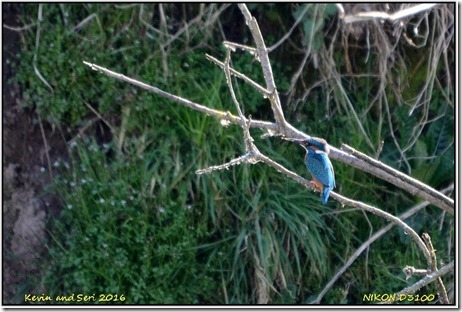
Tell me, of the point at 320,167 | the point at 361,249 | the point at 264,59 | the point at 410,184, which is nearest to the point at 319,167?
the point at 320,167

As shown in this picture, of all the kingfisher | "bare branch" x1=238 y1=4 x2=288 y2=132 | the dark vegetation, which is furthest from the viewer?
the dark vegetation

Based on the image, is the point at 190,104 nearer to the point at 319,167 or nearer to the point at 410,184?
the point at 410,184

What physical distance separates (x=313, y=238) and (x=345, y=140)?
1.86ft

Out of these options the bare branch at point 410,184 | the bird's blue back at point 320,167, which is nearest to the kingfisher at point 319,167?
the bird's blue back at point 320,167

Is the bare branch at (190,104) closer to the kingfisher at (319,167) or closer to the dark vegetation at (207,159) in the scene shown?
the kingfisher at (319,167)

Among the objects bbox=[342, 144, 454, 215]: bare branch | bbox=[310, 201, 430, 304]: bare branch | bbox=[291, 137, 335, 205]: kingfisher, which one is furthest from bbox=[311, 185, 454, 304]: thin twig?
bbox=[342, 144, 454, 215]: bare branch

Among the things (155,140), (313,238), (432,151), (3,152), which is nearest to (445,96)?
(432,151)

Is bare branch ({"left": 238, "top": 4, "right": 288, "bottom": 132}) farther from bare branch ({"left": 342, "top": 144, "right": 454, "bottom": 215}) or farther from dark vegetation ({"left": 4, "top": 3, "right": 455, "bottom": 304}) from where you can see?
dark vegetation ({"left": 4, "top": 3, "right": 455, "bottom": 304})

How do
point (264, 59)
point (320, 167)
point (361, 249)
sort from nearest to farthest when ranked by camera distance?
point (264, 59) → point (320, 167) → point (361, 249)

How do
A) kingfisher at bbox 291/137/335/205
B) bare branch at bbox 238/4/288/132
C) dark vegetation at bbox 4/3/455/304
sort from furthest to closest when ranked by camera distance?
dark vegetation at bbox 4/3/455/304 < kingfisher at bbox 291/137/335/205 < bare branch at bbox 238/4/288/132

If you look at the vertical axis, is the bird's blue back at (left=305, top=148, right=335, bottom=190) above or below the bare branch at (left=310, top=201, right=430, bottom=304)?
above

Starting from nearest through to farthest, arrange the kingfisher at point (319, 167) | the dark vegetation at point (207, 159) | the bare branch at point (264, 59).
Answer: the bare branch at point (264, 59)
the kingfisher at point (319, 167)
the dark vegetation at point (207, 159)

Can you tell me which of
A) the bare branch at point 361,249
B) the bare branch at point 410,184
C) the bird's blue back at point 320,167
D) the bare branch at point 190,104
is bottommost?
the bare branch at point 361,249

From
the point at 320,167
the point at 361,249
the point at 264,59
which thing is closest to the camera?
the point at 264,59
